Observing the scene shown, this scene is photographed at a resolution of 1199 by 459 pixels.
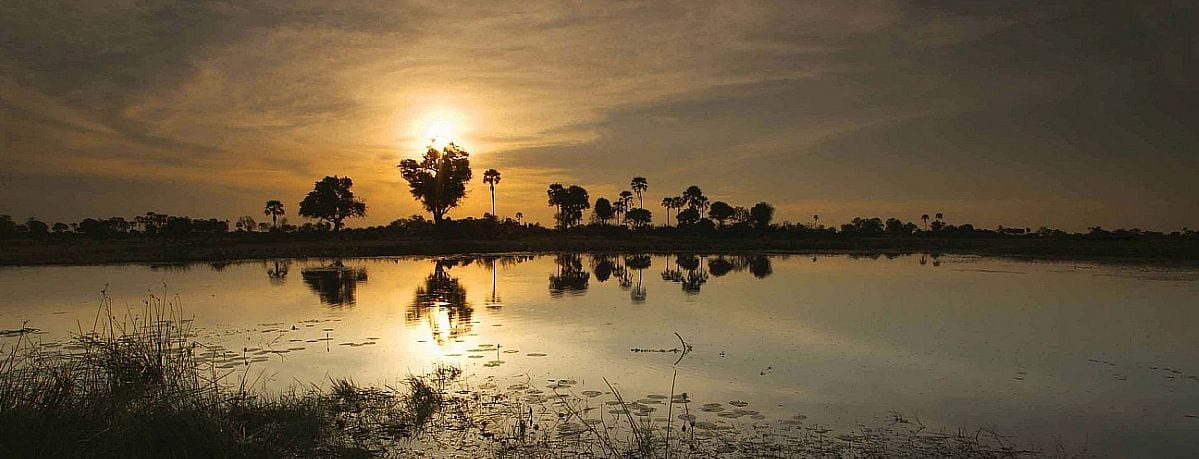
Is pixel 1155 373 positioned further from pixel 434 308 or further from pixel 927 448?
pixel 434 308

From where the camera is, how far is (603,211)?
116 metres

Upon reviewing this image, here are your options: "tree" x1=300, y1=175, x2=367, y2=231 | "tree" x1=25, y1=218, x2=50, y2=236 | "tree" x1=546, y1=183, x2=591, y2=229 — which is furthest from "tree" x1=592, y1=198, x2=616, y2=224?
"tree" x1=25, y1=218, x2=50, y2=236

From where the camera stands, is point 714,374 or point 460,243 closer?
point 714,374

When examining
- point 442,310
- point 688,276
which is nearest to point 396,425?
point 442,310

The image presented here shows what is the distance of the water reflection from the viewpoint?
Answer: 22.7 metres

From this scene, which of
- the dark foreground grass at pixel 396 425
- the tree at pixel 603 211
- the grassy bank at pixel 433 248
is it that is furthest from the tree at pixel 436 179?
the dark foreground grass at pixel 396 425

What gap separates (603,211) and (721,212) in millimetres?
20864

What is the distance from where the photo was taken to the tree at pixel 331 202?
3388 inches

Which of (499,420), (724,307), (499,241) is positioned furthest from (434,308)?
(499,241)

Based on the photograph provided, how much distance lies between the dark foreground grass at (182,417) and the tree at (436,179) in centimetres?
7055

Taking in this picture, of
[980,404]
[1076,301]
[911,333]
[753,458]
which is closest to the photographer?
[753,458]

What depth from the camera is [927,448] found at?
747 centimetres

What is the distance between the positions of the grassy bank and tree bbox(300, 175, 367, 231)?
775cm

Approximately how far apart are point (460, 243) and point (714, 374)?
5965 centimetres
